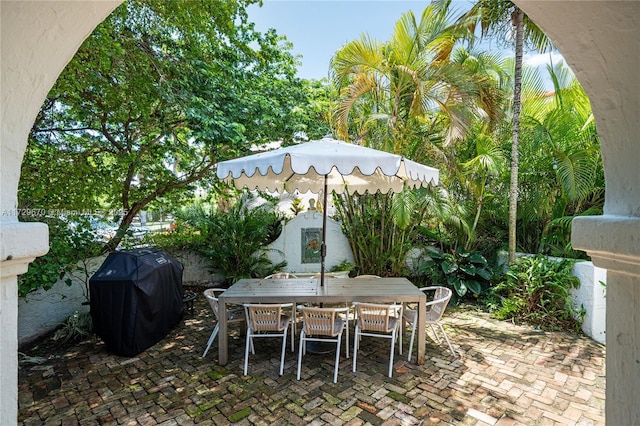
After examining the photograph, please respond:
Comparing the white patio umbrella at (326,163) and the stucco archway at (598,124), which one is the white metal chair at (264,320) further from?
the stucco archway at (598,124)

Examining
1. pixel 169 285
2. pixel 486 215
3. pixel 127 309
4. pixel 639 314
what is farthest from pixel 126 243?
pixel 486 215

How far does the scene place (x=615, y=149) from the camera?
93cm

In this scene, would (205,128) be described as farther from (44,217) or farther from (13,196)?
(13,196)

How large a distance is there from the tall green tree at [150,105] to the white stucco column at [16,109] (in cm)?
393

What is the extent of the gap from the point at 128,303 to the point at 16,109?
3672 millimetres

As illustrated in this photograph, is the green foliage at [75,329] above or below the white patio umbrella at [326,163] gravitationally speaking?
below

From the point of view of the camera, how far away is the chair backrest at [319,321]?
346 centimetres

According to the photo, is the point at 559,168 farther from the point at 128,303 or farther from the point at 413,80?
the point at 128,303

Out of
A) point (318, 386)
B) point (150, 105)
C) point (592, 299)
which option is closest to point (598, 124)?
point (318, 386)

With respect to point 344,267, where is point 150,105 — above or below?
above

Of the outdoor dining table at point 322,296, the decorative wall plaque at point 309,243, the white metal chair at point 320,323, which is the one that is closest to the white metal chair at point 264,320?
the outdoor dining table at point 322,296

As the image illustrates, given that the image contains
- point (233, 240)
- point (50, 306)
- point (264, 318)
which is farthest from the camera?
point (233, 240)

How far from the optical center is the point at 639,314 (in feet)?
2.86

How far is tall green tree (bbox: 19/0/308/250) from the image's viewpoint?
4.73m
